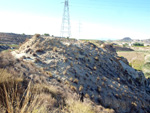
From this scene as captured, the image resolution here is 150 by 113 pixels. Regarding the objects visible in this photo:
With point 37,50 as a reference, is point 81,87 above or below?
below

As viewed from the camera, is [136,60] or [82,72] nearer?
[82,72]

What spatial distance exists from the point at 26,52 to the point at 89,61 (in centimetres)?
725

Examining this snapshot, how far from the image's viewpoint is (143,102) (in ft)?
46.4

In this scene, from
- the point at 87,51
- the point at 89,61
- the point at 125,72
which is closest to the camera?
the point at 89,61

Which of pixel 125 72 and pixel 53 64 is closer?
pixel 53 64

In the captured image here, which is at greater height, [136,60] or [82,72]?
[82,72]

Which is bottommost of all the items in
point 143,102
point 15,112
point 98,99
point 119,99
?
point 143,102

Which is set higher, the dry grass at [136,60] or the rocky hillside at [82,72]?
the rocky hillside at [82,72]

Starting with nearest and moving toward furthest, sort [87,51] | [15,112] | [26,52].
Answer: [15,112] < [26,52] < [87,51]

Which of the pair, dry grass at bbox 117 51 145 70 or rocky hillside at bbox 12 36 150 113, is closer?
rocky hillside at bbox 12 36 150 113

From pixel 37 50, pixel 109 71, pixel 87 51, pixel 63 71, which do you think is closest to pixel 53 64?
pixel 63 71

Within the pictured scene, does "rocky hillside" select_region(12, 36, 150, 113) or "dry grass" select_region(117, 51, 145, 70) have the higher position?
"rocky hillside" select_region(12, 36, 150, 113)

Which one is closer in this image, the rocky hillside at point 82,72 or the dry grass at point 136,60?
the rocky hillside at point 82,72

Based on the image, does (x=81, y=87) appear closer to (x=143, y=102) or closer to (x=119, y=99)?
(x=119, y=99)
